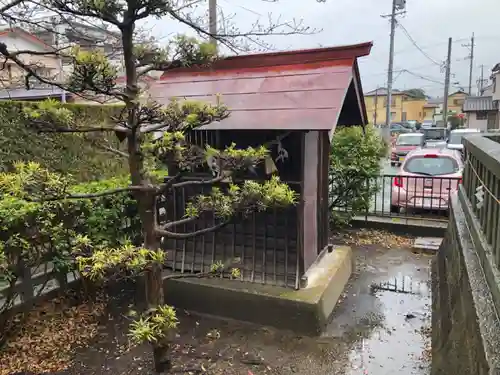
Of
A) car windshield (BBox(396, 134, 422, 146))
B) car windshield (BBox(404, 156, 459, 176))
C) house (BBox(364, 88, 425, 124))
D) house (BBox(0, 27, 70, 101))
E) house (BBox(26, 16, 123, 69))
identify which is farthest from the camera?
house (BBox(364, 88, 425, 124))

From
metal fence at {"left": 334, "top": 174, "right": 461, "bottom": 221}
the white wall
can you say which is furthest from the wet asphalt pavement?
the white wall

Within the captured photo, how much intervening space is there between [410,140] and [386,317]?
793 inches

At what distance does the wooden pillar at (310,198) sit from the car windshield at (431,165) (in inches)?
193

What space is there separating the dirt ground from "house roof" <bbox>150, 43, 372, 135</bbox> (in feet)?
6.86

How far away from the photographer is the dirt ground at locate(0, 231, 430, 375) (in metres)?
3.46

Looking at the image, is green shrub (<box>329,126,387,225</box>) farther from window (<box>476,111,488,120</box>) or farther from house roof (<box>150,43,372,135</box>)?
window (<box>476,111,488,120</box>)

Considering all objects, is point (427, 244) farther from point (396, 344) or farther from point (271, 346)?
point (271, 346)

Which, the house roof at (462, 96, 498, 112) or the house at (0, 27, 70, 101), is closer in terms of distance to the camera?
the house at (0, 27, 70, 101)

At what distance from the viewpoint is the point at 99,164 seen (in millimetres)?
8203

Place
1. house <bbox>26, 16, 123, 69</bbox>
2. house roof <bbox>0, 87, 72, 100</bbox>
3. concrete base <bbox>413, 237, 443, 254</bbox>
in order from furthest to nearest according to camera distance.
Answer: concrete base <bbox>413, 237, 443, 254</bbox> < house roof <bbox>0, 87, 72, 100</bbox> < house <bbox>26, 16, 123, 69</bbox>

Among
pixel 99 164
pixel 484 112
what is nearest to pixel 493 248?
pixel 99 164

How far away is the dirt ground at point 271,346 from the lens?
3459 mm

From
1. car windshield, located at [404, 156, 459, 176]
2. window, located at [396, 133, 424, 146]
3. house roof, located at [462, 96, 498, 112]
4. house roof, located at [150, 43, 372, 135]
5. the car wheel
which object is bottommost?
the car wheel

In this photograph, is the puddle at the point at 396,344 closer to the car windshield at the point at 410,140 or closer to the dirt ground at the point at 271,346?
the dirt ground at the point at 271,346
